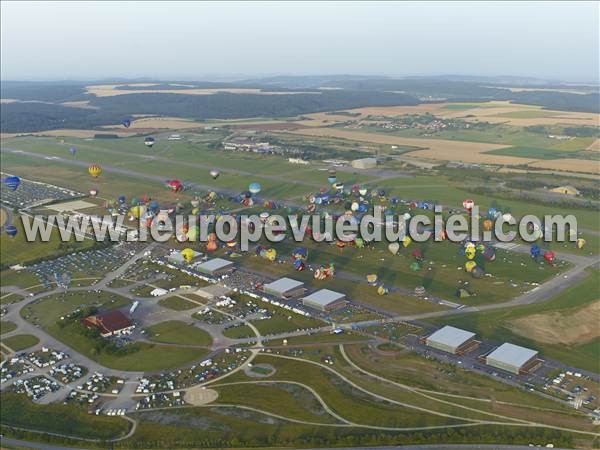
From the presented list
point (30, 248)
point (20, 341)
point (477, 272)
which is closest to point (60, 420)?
point (20, 341)

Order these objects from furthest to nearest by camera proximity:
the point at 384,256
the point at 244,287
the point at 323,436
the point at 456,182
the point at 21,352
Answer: the point at 456,182, the point at 384,256, the point at 244,287, the point at 21,352, the point at 323,436

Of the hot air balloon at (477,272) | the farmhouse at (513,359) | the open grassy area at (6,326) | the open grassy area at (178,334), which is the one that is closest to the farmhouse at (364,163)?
the hot air balloon at (477,272)

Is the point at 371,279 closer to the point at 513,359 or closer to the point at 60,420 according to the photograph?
the point at 513,359

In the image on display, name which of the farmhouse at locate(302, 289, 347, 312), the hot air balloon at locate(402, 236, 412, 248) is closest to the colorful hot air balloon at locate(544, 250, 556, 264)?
the hot air balloon at locate(402, 236, 412, 248)

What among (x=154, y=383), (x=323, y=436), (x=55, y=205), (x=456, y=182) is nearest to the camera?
(x=323, y=436)

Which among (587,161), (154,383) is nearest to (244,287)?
(154,383)

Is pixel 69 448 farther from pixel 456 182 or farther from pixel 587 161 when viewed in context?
pixel 587 161
